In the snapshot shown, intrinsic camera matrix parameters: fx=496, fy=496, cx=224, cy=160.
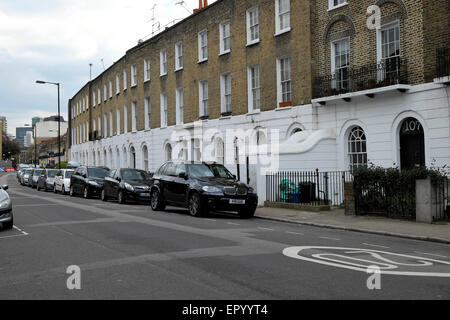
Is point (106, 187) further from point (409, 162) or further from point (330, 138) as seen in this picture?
point (409, 162)

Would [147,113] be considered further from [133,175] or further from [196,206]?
[196,206]

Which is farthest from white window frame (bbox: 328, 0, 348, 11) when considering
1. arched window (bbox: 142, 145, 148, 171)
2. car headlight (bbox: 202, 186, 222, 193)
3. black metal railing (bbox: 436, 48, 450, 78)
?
arched window (bbox: 142, 145, 148, 171)

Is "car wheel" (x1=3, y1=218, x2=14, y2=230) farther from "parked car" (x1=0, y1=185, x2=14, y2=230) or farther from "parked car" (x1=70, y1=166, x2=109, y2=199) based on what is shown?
"parked car" (x1=70, y1=166, x2=109, y2=199)

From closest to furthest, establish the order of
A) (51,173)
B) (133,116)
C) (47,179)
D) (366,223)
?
1. (366,223)
2. (47,179)
3. (51,173)
4. (133,116)

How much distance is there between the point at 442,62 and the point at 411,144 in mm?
3002

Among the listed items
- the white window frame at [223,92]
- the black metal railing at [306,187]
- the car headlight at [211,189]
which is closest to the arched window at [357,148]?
the black metal railing at [306,187]

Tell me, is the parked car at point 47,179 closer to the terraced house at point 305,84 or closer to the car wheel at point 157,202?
the terraced house at point 305,84

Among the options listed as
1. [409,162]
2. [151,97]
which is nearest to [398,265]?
[409,162]

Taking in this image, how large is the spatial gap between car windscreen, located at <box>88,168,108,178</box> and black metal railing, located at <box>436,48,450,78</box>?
18.0m

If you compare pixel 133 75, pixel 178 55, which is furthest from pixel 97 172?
pixel 133 75

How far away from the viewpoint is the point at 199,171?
1670cm
